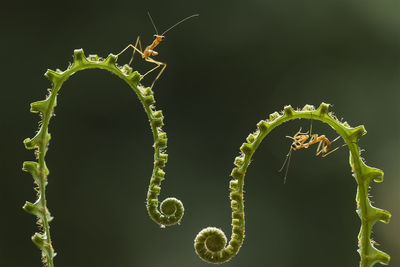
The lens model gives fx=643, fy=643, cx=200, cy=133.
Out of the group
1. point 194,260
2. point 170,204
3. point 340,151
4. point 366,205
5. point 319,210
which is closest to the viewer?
point 366,205

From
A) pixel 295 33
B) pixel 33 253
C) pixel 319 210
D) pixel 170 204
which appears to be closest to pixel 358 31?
pixel 295 33

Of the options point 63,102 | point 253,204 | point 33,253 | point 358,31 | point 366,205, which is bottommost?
point 366,205

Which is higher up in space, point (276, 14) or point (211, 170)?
point (276, 14)

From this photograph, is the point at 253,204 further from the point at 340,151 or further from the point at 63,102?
the point at 63,102

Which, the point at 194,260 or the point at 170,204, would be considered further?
the point at 194,260

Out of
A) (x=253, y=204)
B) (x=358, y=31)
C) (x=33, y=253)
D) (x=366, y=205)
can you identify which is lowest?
(x=366, y=205)

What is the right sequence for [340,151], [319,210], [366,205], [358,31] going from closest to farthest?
[366,205], [319,210], [340,151], [358,31]

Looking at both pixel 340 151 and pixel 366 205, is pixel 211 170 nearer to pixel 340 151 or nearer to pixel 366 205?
pixel 340 151

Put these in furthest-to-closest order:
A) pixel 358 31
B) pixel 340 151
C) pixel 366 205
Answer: pixel 358 31 → pixel 340 151 → pixel 366 205

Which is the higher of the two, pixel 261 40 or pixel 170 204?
pixel 261 40

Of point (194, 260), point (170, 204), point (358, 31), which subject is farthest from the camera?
point (358, 31)

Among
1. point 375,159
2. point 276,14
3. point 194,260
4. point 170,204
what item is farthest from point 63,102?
point 170,204
